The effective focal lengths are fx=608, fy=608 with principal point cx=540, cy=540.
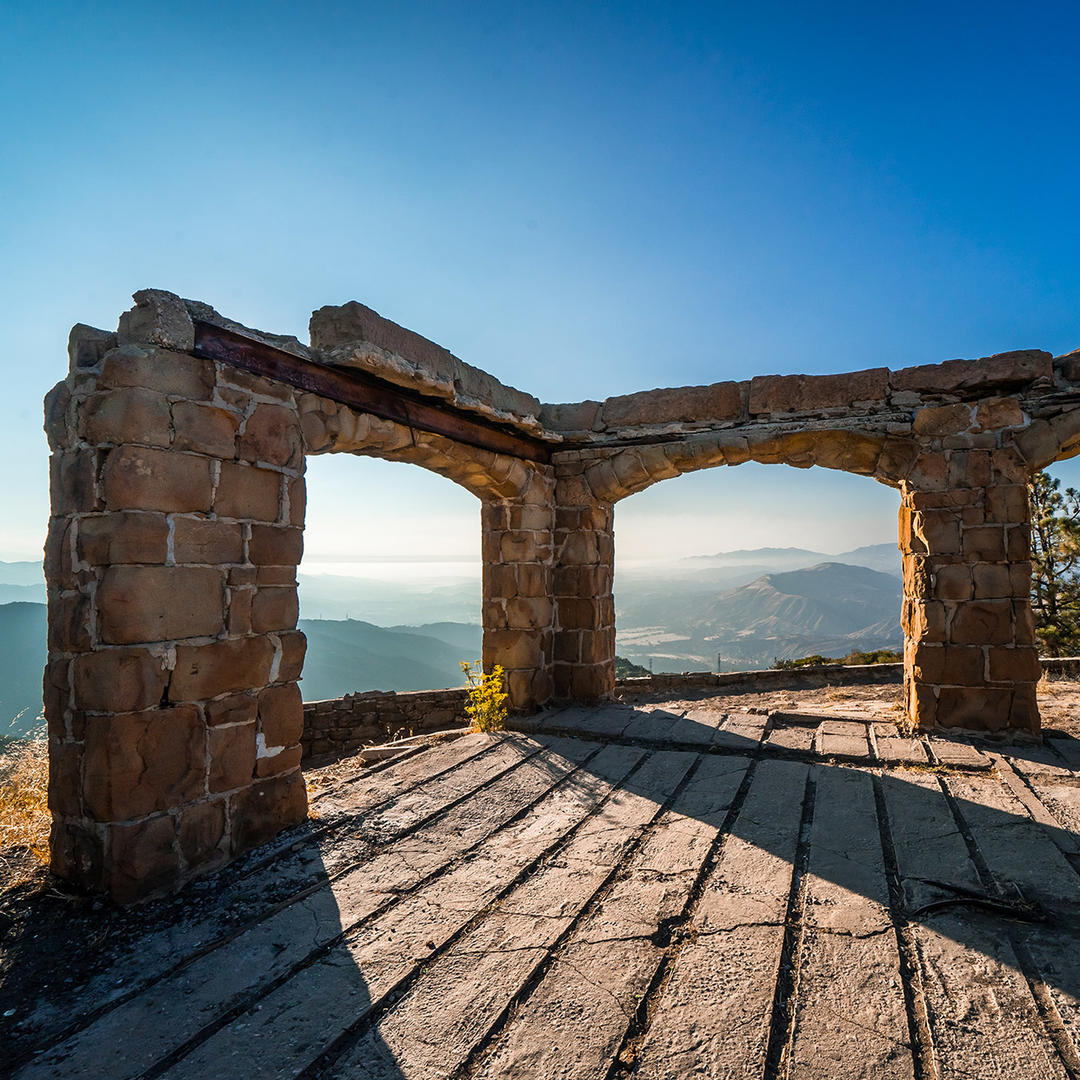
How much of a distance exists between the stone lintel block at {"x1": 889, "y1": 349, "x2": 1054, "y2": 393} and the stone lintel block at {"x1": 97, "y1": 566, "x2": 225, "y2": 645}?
4.86 meters

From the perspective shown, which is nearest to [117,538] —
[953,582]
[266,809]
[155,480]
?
[155,480]

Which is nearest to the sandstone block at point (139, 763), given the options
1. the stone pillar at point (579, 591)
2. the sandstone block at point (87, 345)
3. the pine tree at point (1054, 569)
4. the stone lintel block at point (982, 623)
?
the sandstone block at point (87, 345)

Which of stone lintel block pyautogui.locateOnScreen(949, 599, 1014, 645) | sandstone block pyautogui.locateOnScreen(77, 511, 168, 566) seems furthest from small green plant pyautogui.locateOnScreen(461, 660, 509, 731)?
stone lintel block pyautogui.locateOnScreen(949, 599, 1014, 645)

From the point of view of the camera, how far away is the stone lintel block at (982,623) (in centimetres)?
438

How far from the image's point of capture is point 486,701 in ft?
16.4

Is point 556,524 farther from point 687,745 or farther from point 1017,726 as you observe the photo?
point 1017,726

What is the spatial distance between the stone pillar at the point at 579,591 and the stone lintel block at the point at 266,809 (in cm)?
303

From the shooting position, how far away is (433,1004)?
175 centimetres

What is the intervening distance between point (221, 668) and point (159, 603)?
1.37 feet

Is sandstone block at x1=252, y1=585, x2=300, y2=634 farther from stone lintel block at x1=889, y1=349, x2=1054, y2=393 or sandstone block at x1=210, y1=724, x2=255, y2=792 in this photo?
stone lintel block at x1=889, y1=349, x2=1054, y2=393

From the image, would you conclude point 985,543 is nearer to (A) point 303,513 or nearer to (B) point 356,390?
(B) point 356,390

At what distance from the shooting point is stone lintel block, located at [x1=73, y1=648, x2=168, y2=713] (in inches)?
95.9

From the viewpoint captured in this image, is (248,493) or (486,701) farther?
(486,701)

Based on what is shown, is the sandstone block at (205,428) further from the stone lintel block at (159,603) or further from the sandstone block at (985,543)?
the sandstone block at (985,543)
